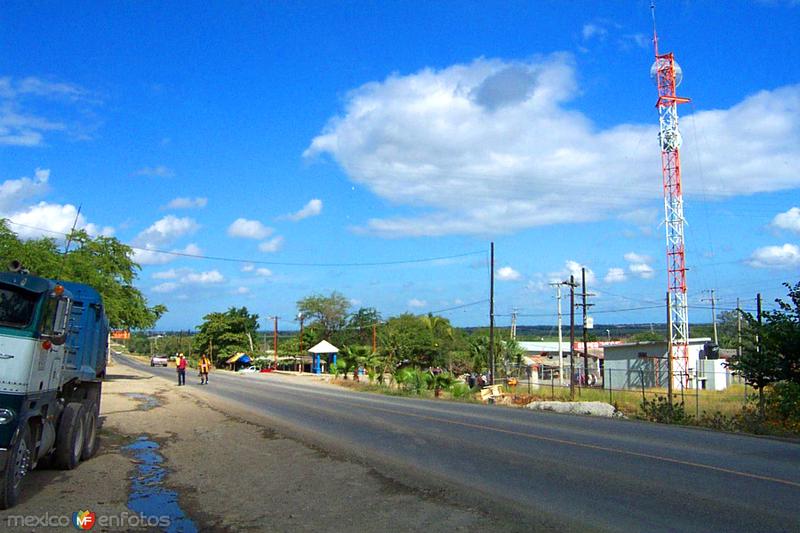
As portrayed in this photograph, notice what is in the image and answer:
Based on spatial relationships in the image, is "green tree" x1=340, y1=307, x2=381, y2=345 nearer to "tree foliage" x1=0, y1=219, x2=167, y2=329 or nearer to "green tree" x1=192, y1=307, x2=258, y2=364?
"green tree" x1=192, y1=307, x2=258, y2=364

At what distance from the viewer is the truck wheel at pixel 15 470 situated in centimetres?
781

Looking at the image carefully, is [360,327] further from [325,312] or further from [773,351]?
[773,351]

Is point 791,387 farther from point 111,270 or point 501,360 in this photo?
point 501,360

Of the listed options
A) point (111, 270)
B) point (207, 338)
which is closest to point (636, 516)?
point (111, 270)

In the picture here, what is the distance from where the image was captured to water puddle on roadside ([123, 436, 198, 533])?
8093 millimetres

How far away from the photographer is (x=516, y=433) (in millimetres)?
16422

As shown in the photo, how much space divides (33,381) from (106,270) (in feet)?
115

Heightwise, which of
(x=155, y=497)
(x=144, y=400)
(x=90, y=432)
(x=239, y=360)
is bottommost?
(x=155, y=497)

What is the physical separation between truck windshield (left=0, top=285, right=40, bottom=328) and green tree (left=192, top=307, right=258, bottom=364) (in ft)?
300

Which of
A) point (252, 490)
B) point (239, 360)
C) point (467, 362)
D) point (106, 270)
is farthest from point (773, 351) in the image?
point (239, 360)

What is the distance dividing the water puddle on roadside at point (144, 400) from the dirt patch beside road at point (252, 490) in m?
8.33

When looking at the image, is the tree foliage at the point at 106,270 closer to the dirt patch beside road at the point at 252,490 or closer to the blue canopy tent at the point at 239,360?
the dirt patch beside road at the point at 252,490

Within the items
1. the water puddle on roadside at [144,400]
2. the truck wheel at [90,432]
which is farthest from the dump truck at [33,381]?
the water puddle on roadside at [144,400]

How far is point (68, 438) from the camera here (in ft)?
35.7
